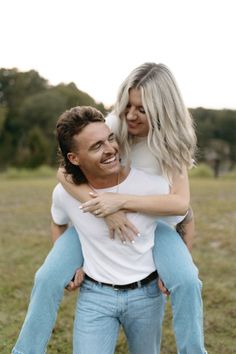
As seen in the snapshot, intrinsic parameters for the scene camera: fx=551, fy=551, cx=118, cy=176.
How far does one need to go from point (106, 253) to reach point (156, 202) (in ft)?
1.12

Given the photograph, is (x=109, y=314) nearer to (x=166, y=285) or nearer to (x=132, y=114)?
(x=166, y=285)

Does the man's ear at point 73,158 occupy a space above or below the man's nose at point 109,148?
below

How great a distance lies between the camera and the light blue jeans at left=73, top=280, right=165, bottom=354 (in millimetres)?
2545

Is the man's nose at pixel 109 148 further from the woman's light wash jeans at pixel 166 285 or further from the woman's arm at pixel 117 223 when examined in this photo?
the woman's light wash jeans at pixel 166 285

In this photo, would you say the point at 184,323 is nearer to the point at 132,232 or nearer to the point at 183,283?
the point at 183,283

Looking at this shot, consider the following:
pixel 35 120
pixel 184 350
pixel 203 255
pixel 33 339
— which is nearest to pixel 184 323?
pixel 184 350

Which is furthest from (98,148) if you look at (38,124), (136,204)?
(38,124)

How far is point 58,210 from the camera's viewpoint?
2.78 meters

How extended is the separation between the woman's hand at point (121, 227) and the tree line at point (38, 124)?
32093mm

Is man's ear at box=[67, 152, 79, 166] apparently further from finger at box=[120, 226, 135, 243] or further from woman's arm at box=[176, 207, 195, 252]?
woman's arm at box=[176, 207, 195, 252]

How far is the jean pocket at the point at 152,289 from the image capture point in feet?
8.49

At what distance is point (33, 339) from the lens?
2.57 meters

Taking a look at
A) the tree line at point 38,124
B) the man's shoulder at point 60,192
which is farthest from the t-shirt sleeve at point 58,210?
the tree line at point 38,124

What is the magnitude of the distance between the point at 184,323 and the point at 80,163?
87cm
